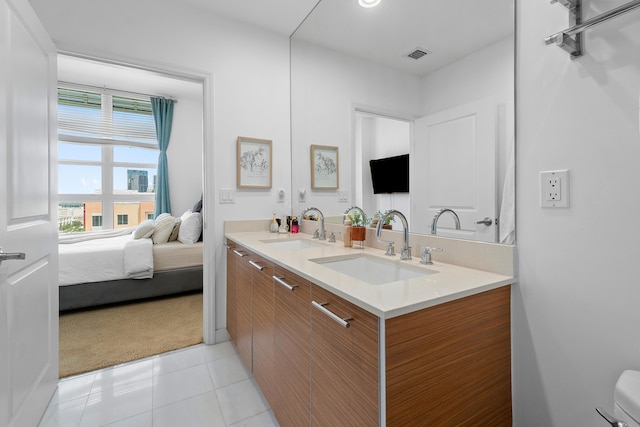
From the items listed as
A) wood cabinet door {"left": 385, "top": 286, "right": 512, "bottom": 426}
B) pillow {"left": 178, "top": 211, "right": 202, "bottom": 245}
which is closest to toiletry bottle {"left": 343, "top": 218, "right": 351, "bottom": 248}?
wood cabinet door {"left": 385, "top": 286, "right": 512, "bottom": 426}

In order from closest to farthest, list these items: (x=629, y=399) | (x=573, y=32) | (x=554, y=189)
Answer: (x=629, y=399) → (x=573, y=32) → (x=554, y=189)

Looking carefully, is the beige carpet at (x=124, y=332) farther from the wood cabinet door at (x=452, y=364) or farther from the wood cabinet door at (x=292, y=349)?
the wood cabinet door at (x=452, y=364)

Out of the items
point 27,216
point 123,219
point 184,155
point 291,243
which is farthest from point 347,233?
point 123,219

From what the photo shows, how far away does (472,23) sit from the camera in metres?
1.19

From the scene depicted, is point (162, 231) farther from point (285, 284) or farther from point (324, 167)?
point (285, 284)

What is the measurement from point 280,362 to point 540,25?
5.13ft

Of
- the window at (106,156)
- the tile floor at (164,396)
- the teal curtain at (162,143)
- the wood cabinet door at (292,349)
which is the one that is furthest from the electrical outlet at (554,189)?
the window at (106,156)

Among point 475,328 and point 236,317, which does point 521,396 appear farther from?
point 236,317

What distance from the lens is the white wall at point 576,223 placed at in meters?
0.81

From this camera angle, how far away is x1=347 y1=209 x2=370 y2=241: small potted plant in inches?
65.3

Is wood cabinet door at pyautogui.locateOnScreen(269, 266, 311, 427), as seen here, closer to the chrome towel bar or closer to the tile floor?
the tile floor

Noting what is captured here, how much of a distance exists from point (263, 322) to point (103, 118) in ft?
14.3

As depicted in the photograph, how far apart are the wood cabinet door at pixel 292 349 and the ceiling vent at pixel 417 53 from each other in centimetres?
115

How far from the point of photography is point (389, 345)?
752mm
